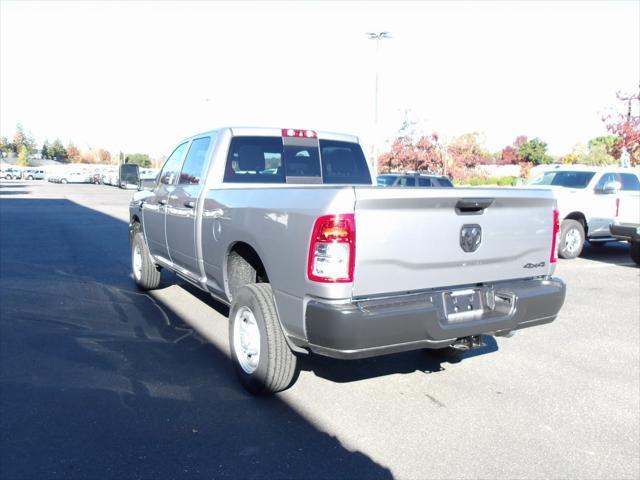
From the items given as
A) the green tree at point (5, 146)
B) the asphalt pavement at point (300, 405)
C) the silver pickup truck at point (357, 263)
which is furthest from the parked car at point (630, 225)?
the green tree at point (5, 146)

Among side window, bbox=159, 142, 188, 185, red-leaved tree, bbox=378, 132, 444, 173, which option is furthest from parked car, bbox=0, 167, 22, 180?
side window, bbox=159, 142, 188, 185

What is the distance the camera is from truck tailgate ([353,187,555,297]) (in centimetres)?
327

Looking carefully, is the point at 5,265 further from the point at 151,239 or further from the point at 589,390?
the point at 589,390

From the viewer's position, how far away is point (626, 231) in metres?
9.91

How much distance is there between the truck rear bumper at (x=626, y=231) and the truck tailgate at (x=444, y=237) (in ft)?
21.8

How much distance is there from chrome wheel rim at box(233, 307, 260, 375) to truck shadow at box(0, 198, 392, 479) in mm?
210

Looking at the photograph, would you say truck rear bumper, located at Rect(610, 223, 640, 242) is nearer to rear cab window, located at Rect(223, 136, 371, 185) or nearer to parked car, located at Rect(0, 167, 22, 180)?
rear cab window, located at Rect(223, 136, 371, 185)

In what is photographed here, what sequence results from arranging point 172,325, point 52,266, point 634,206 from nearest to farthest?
1. point 172,325
2. point 52,266
3. point 634,206

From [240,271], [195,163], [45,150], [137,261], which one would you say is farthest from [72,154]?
[240,271]

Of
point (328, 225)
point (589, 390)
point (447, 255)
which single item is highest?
point (328, 225)

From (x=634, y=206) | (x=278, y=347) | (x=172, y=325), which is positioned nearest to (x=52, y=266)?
(x=172, y=325)

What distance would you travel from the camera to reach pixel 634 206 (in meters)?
11.1

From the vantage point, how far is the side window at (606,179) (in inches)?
456

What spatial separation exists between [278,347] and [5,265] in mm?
7257
